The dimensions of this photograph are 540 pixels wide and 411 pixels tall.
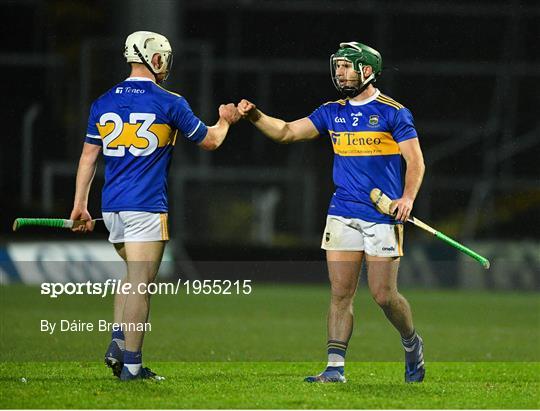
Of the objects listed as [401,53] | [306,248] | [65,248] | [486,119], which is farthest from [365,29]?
[65,248]

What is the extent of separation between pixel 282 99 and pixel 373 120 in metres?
12.9

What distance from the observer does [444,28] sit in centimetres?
2159

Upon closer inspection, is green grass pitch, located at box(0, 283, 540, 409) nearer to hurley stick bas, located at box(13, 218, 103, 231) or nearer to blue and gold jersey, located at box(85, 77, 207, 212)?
hurley stick bas, located at box(13, 218, 103, 231)

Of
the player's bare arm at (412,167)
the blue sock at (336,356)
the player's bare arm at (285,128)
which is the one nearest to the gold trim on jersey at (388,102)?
the player's bare arm at (412,167)

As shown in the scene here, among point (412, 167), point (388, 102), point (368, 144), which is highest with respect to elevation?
point (388, 102)

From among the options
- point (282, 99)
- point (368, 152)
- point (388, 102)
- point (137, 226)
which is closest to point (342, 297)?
point (368, 152)

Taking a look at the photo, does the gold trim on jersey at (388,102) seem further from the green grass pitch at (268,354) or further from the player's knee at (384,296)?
the green grass pitch at (268,354)

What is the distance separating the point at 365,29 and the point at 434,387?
1496 centimetres

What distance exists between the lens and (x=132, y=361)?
748 centimetres

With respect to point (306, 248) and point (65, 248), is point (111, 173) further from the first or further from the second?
point (306, 248)

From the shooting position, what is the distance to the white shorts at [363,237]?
7.75m

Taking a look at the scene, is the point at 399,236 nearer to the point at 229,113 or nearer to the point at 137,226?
the point at 229,113

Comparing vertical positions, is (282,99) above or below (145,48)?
below

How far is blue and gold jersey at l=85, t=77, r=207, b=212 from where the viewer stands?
7594 mm
